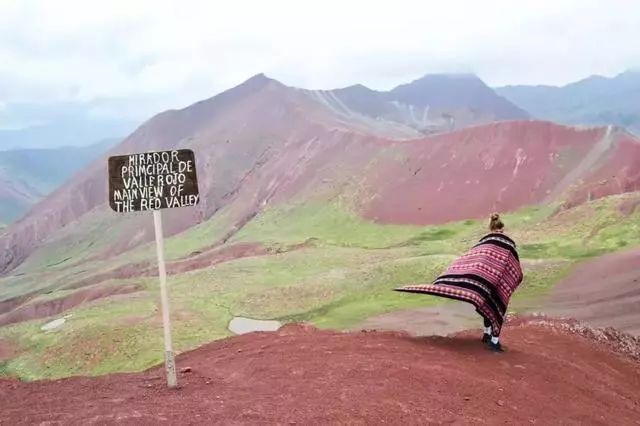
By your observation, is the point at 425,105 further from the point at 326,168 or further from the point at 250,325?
the point at 250,325

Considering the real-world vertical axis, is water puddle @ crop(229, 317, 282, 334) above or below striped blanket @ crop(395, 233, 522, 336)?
below

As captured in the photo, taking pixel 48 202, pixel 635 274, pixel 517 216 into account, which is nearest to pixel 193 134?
pixel 48 202

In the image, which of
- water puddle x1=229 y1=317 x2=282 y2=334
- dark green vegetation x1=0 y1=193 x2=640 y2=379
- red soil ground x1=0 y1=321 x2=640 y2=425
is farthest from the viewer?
water puddle x1=229 y1=317 x2=282 y2=334

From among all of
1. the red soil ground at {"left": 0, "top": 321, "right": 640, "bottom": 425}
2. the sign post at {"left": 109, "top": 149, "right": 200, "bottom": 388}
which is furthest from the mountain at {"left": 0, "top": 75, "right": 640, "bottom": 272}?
the sign post at {"left": 109, "top": 149, "right": 200, "bottom": 388}

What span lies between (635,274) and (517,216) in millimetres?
20349

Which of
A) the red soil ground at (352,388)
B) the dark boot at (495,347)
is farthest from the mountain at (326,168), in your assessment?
the red soil ground at (352,388)

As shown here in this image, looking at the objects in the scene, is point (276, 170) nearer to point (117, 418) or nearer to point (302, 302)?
point (302, 302)

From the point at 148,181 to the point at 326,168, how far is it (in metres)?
61.9

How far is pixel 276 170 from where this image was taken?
82.1 meters

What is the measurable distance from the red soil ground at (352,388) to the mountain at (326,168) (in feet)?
114

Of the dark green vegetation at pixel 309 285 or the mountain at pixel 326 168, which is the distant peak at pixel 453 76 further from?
the dark green vegetation at pixel 309 285

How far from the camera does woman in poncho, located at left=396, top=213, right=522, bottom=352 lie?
13.7 m

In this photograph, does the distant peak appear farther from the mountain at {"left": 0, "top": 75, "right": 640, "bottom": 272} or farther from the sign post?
the sign post

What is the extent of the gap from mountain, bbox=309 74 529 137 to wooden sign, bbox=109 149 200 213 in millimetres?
86975
